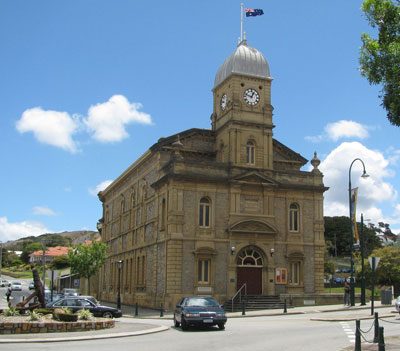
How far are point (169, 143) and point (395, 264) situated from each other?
2749cm

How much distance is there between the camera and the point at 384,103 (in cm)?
1367

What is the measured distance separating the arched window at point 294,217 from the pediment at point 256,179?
2.68 m

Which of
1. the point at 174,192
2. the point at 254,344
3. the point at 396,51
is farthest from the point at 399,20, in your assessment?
the point at 174,192

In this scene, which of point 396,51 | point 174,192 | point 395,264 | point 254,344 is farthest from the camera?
point 395,264

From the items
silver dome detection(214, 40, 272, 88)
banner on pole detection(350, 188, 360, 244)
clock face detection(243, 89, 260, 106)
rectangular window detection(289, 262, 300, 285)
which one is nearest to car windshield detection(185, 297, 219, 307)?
banner on pole detection(350, 188, 360, 244)

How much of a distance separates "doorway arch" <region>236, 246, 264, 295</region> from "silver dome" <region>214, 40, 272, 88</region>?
13.4 meters

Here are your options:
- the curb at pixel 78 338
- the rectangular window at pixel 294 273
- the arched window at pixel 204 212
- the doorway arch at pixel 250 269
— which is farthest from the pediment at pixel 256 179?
the curb at pixel 78 338

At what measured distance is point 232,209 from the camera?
3803 cm

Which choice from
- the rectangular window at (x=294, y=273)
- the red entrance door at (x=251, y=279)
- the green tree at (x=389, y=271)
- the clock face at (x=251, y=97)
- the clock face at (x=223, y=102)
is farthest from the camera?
the green tree at (x=389, y=271)

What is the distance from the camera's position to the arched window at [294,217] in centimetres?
4028

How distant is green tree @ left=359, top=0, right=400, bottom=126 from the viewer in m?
13.1

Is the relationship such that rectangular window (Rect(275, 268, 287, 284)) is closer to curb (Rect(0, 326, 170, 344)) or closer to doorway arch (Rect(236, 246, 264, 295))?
doorway arch (Rect(236, 246, 264, 295))

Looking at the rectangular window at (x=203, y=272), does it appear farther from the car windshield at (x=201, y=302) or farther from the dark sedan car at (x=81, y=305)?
the car windshield at (x=201, y=302)

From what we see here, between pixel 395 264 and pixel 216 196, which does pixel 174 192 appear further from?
pixel 395 264
